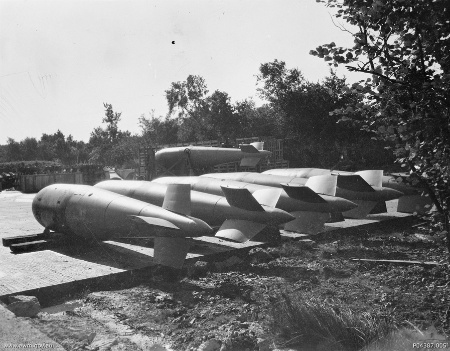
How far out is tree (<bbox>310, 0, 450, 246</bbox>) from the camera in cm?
314

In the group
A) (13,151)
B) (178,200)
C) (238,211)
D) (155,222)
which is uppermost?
(13,151)

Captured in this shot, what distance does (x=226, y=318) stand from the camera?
5.20 m

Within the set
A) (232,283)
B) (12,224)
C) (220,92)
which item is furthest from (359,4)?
(220,92)

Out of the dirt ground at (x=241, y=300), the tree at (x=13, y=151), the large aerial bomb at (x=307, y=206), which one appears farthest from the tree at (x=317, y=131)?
the tree at (x=13, y=151)

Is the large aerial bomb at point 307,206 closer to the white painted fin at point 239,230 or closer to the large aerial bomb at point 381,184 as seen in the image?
the white painted fin at point 239,230

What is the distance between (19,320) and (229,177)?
9.50 m

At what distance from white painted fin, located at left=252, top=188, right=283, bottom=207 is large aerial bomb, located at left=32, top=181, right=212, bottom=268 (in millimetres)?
1819

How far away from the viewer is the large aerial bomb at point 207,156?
16.9m

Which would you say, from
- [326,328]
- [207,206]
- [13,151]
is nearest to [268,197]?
[207,206]

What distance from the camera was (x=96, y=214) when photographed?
834 centimetres

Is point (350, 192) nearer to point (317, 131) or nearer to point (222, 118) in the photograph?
point (317, 131)

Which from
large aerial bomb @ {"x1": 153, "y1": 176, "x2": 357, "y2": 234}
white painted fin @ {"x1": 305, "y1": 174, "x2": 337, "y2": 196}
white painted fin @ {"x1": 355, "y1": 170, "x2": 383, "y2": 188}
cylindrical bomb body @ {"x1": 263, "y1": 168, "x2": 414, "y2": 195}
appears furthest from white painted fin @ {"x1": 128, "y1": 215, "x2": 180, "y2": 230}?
cylindrical bomb body @ {"x1": 263, "y1": 168, "x2": 414, "y2": 195}

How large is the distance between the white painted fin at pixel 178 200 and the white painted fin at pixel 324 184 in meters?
3.85

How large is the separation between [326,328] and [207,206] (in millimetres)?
5381
